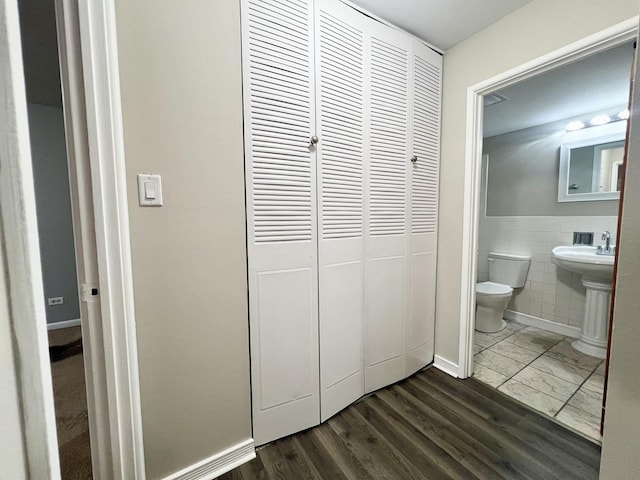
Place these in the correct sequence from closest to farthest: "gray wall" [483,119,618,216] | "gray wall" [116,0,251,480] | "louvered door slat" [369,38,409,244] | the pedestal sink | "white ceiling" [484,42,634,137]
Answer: "gray wall" [116,0,251,480]
"louvered door slat" [369,38,409,244]
"white ceiling" [484,42,634,137]
the pedestal sink
"gray wall" [483,119,618,216]

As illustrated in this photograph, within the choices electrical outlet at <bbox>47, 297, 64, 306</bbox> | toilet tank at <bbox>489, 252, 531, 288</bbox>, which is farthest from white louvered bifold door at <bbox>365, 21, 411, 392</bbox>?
electrical outlet at <bbox>47, 297, 64, 306</bbox>

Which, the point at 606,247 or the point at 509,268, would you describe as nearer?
the point at 606,247

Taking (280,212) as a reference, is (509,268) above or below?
below

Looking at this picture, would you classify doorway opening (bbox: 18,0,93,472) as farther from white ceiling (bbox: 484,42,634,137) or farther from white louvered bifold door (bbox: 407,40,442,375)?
white ceiling (bbox: 484,42,634,137)

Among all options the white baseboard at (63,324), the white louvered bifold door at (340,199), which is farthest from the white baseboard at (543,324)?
the white baseboard at (63,324)

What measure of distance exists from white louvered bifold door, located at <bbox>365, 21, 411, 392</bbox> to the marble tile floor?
2.60 feet

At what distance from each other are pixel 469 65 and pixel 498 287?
2.08m

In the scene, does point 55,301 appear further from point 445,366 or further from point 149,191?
point 445,366

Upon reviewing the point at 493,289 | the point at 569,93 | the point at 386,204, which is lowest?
the point at 493,289

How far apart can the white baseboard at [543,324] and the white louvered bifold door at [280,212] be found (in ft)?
8.76

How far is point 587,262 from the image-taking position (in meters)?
1.90

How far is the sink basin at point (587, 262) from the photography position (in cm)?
184

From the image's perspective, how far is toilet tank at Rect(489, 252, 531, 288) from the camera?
2742 millimetres

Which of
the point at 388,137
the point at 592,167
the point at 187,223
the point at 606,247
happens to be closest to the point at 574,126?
the point at 592,167
